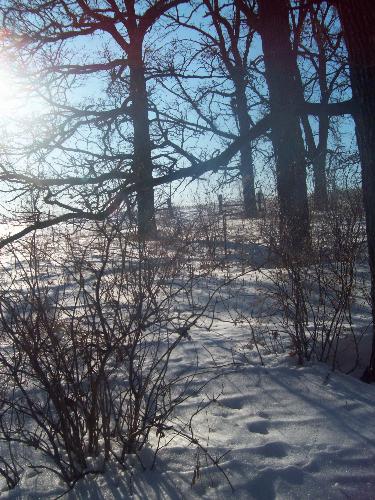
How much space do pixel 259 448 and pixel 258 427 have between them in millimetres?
282

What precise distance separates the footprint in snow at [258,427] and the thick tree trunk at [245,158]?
2132 mm

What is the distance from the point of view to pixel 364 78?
Result: 10.6 feet

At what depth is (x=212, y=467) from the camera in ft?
7.91

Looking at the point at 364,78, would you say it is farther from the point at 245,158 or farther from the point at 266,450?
the point at 245,158

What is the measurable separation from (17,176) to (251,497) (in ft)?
Answer: 8.29

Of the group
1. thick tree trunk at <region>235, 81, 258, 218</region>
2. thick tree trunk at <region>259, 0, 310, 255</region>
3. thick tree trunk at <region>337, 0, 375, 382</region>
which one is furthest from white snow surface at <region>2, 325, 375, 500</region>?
thick tree trunk at <region>259, 0, 310, 255</region>

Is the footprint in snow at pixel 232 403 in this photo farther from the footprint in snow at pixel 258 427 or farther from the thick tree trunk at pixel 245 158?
the thick tree trunk at pixel 245 158

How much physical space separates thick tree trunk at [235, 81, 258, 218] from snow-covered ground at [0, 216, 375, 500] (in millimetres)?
1919

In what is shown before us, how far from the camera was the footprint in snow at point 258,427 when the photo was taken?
2.79 m

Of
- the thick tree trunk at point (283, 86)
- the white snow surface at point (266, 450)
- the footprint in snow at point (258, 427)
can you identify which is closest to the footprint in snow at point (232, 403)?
the white snow surface at point (266, 450)

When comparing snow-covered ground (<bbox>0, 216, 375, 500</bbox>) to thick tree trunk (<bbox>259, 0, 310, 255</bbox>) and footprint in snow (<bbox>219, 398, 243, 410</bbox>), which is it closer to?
footprint in snow (<bbox>219, 398, 243, 410</bbox>)

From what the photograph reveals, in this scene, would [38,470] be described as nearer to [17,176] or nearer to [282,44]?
[17,176]

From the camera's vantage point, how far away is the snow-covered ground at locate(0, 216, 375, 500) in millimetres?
2268

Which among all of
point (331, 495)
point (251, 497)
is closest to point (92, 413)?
point (251, 497)
